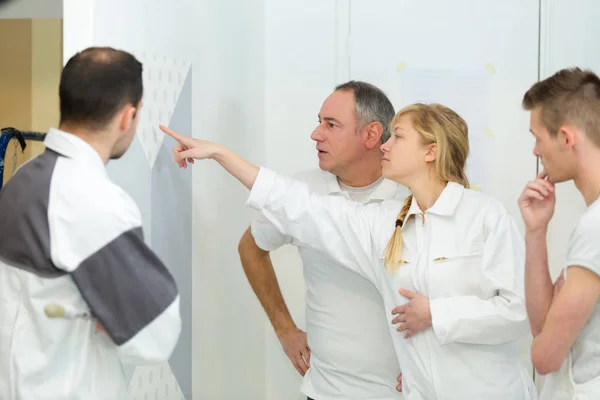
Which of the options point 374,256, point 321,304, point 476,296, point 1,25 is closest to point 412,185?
point 374,256

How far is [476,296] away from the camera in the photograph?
1.89 metres

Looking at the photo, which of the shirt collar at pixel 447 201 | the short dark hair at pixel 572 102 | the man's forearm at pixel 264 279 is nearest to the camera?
the short dark hair at pixel 572 102

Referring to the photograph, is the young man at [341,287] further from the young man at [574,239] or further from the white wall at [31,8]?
the white wall at [31,8]

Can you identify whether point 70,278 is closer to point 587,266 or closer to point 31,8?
point 587,266

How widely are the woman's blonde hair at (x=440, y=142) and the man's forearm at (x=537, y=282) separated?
35cm

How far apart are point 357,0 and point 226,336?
58.3 inches

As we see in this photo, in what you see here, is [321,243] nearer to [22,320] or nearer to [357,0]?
[22,320]

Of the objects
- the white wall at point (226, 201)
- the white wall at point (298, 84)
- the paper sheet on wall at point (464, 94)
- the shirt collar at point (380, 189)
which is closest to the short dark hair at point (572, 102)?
the shirt collar at point (380, 189)

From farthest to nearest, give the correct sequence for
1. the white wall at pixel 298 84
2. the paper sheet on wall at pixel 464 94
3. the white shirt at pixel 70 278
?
the paper sheet on wall at pixel 464 94 → the white wall at pixel 298 84 → the white shirt at pixel 70 278

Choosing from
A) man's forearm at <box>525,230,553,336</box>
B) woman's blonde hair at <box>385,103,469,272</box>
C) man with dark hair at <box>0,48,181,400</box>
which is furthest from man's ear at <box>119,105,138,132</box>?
man's forearm at <box>525,230,553,336</box>

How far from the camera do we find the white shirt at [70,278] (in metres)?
1.34

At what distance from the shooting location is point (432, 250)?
6.30ft

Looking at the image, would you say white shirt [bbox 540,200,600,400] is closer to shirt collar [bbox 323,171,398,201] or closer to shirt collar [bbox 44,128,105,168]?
shirt collar [bbox 323,171,398,201]

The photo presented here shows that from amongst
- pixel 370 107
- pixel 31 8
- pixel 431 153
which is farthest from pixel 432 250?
pixel 31 8
